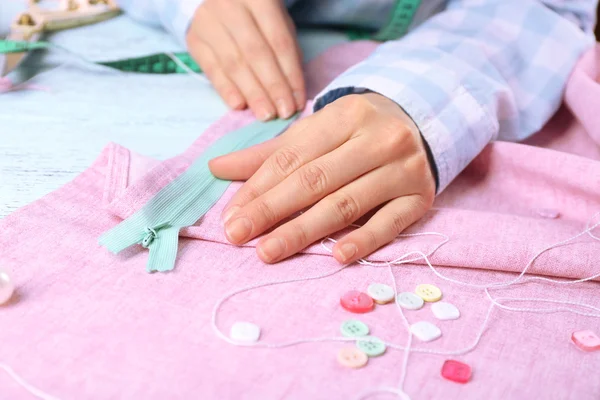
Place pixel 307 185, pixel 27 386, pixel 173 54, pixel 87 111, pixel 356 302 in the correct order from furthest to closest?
pixel 173 54
pixel 87 111
pixel 307 185
pixel 356 302
pixel 27 386

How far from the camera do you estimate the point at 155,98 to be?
94 centimetres

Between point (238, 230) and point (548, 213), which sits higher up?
point (238, 230)

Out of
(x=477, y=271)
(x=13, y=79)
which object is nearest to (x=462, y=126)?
(x=477, y=271)

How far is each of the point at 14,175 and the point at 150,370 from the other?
14.7 inches

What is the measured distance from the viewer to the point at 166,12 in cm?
106

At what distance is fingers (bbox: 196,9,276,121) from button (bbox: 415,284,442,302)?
1.30 ft

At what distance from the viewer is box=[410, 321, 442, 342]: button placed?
0.51 m

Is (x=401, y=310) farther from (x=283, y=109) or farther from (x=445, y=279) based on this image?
(x=283, y=109)

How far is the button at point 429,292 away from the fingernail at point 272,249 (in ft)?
0.43

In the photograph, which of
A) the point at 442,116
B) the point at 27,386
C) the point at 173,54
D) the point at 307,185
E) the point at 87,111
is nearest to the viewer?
the point at 27,386

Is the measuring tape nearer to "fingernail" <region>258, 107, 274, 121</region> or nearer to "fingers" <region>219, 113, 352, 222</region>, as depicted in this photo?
"fingernail" <region>258, 107, 274, 121</region>

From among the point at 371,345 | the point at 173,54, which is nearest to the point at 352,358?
the point at 371,345

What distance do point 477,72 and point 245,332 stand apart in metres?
0.52

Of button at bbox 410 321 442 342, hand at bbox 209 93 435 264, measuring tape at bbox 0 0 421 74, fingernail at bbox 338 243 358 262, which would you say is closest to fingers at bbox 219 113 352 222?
hand at bbox 209 93 435 264
